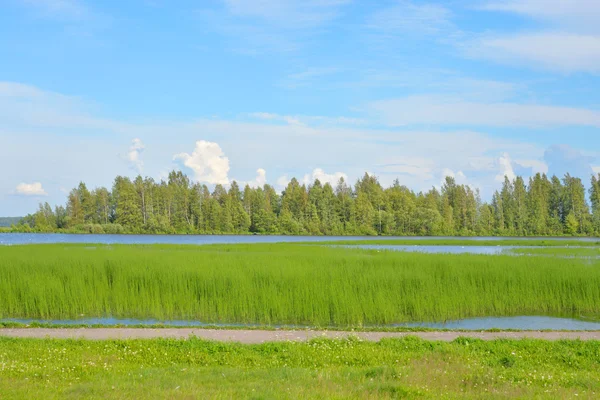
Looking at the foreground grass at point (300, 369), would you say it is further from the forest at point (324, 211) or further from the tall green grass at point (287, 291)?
the forest at point (324, 211)

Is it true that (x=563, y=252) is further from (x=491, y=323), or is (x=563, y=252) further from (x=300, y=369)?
(x=300, y=369)

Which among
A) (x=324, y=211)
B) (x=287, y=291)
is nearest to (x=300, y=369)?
(x=287, y=291)

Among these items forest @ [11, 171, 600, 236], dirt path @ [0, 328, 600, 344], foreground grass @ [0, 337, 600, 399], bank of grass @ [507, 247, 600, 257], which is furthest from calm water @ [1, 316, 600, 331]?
forest @ [11, 171, 600, 236]

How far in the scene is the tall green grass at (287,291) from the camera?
767 inches

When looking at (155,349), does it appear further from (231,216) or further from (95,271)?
(231,216)

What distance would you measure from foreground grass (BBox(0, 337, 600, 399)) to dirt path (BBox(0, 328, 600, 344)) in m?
1.20

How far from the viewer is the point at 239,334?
562 inches

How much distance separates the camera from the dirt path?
44.3ft

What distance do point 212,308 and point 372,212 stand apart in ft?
306

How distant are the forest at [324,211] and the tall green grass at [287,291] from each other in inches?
3292

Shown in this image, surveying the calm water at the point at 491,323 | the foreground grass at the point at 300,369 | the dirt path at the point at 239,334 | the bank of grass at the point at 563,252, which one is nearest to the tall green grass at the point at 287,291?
the calm water at the point at 491,323

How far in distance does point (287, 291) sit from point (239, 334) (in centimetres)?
618

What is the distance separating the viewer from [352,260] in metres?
27.4

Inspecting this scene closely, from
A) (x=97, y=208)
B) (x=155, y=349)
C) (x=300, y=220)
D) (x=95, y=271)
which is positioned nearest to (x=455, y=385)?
(x=155, y=349)
